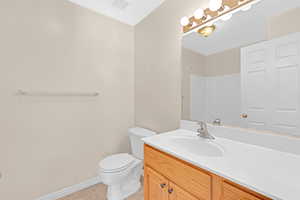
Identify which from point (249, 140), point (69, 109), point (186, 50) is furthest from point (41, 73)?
point (249, 140)

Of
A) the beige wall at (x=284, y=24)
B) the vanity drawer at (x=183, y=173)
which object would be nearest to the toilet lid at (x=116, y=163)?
the vanity drawer at (x=183, y=173)

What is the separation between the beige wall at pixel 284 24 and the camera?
790mm

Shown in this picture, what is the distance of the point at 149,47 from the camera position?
179 cm

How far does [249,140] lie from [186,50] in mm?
987

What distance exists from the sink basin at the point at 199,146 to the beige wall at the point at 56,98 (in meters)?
1.11

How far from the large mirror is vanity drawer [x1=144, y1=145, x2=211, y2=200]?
565 mm

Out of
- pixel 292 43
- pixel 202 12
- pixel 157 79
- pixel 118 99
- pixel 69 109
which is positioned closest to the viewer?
pixel 292 43

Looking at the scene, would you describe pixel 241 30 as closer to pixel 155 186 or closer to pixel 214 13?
pixel 214 13

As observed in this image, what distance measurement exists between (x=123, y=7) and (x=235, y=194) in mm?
2183

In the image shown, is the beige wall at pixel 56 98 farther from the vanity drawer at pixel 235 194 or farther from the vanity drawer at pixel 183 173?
the vanity drawer at pixel 235 194

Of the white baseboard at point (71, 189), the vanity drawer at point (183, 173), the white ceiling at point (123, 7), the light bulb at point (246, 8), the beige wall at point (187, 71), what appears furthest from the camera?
the white ceiling at point (123, 7)

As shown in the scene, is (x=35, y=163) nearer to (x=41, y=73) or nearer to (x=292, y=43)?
(x=41, y=73)

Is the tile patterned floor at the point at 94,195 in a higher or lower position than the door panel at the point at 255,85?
lower

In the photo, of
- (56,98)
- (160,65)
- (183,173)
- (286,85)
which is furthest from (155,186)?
(56,98)
